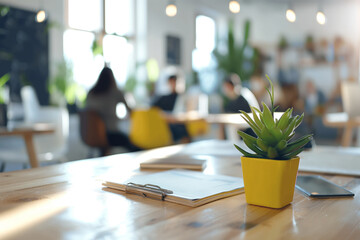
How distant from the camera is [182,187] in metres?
0.92

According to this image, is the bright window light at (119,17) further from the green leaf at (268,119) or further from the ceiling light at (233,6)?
the green leaf at (268,119)

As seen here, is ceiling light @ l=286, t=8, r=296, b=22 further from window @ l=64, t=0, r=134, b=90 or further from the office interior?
window @ l=64, t=0, r=134, b=90

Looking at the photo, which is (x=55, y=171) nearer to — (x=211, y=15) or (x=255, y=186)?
(x=255, y=186)

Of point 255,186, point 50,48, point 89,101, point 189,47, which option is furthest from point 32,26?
point 255,186

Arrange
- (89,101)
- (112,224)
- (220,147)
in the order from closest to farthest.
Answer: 1. (112,224)
2. (220,147)
3. (89,101)

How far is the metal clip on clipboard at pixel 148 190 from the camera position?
85 centimetres

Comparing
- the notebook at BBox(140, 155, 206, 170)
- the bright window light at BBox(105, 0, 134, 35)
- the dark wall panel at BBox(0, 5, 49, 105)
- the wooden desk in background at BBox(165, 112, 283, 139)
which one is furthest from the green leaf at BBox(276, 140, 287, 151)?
the bright window light at BBox(105, 0, 134, 35)

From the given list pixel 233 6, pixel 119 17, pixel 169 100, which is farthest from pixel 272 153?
pixel 119 17

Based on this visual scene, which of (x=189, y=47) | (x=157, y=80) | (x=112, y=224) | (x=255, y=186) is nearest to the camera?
(x=112, y=224)

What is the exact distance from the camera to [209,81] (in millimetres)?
9438

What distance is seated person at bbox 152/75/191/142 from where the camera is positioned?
5332 mm

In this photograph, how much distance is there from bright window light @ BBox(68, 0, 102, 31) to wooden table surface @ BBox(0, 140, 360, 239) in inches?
224

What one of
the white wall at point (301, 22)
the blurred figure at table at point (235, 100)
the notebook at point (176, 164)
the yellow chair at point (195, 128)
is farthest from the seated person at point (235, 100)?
the white wall at point (301, 22)

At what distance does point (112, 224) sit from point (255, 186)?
0.31 metres
